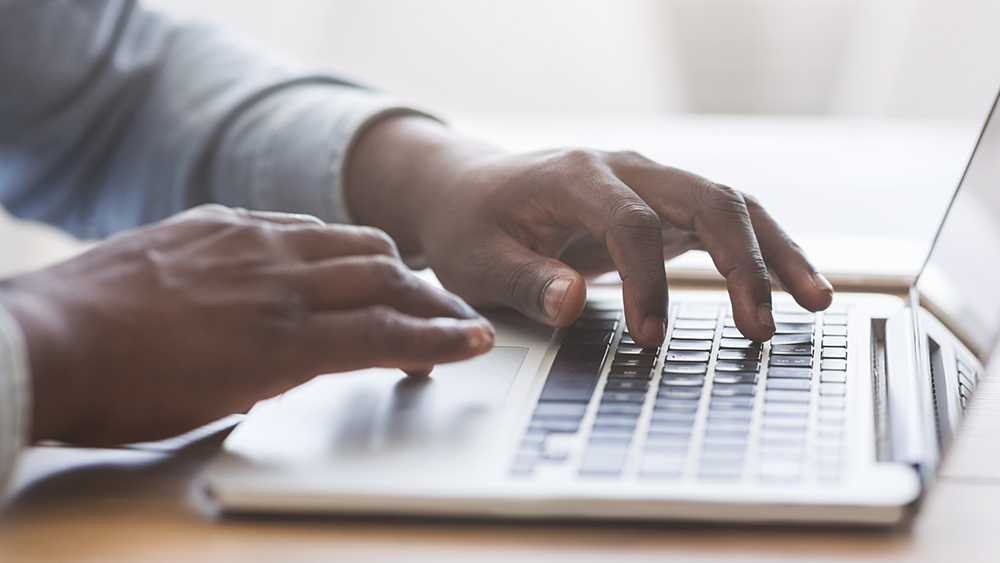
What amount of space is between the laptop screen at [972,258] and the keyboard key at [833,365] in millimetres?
81

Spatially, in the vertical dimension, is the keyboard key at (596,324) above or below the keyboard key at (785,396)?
above

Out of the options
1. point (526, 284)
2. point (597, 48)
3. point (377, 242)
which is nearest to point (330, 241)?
point (377, 242)

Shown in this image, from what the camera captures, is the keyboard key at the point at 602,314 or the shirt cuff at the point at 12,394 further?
the keyboard key at the point at 602,314

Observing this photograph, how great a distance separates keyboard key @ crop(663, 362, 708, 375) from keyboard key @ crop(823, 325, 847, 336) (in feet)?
0.32

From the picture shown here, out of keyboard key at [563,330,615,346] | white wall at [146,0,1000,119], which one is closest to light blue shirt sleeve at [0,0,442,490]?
keyboard key at [563,330,615,346]

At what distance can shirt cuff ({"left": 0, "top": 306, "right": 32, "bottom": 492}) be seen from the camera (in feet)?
1.01

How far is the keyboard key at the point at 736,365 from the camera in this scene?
→ 41 cm

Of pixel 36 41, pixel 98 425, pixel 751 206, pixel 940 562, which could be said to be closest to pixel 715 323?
pixel 751 206

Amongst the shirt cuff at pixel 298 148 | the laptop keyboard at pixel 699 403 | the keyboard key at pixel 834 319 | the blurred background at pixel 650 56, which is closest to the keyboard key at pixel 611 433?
the laptop keyboard at pixel 699 403

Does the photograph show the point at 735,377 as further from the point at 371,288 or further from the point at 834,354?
the point at 371,288

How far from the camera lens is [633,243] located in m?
0.46

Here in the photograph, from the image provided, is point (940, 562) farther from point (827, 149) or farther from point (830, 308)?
point (827, 149)

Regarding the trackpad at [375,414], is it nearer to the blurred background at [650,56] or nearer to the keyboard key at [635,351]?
the keyboard key at [635,351]

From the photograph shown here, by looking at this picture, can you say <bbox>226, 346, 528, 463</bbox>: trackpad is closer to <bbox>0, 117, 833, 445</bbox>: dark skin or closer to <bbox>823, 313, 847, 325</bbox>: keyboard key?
<bbox>0, 117, 833, 445</bbox>: dark skin
